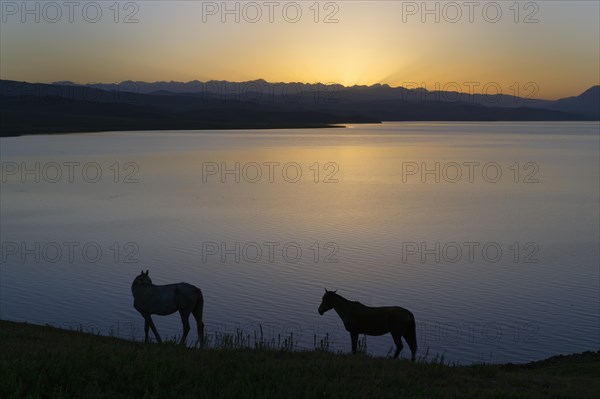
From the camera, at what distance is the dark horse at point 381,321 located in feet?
43.8

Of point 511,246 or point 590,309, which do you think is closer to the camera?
point 590,309

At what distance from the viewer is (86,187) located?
196ft

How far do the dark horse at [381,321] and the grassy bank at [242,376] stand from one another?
4.78ft

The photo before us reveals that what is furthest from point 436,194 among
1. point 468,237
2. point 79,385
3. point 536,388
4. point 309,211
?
point 79,385

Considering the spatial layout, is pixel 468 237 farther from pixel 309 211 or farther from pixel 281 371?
pixel 281 371

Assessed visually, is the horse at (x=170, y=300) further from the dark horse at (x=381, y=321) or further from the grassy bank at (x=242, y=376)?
the dark horse at (x=381, y=321)

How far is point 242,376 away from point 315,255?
21.1 metres

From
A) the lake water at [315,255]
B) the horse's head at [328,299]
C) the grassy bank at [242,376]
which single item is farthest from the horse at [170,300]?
the lake water at [315,255]

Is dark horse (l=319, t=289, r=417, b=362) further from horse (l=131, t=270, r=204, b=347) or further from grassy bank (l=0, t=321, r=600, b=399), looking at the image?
horse (l=131, t=270, r=204, b=347)

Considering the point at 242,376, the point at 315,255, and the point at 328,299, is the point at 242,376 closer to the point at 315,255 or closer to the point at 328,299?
the point at 328,299

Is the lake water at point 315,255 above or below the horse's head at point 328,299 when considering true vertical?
below

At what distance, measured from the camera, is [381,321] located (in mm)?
13461

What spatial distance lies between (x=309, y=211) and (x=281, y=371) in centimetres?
3689

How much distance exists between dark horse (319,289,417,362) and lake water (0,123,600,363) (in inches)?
152
